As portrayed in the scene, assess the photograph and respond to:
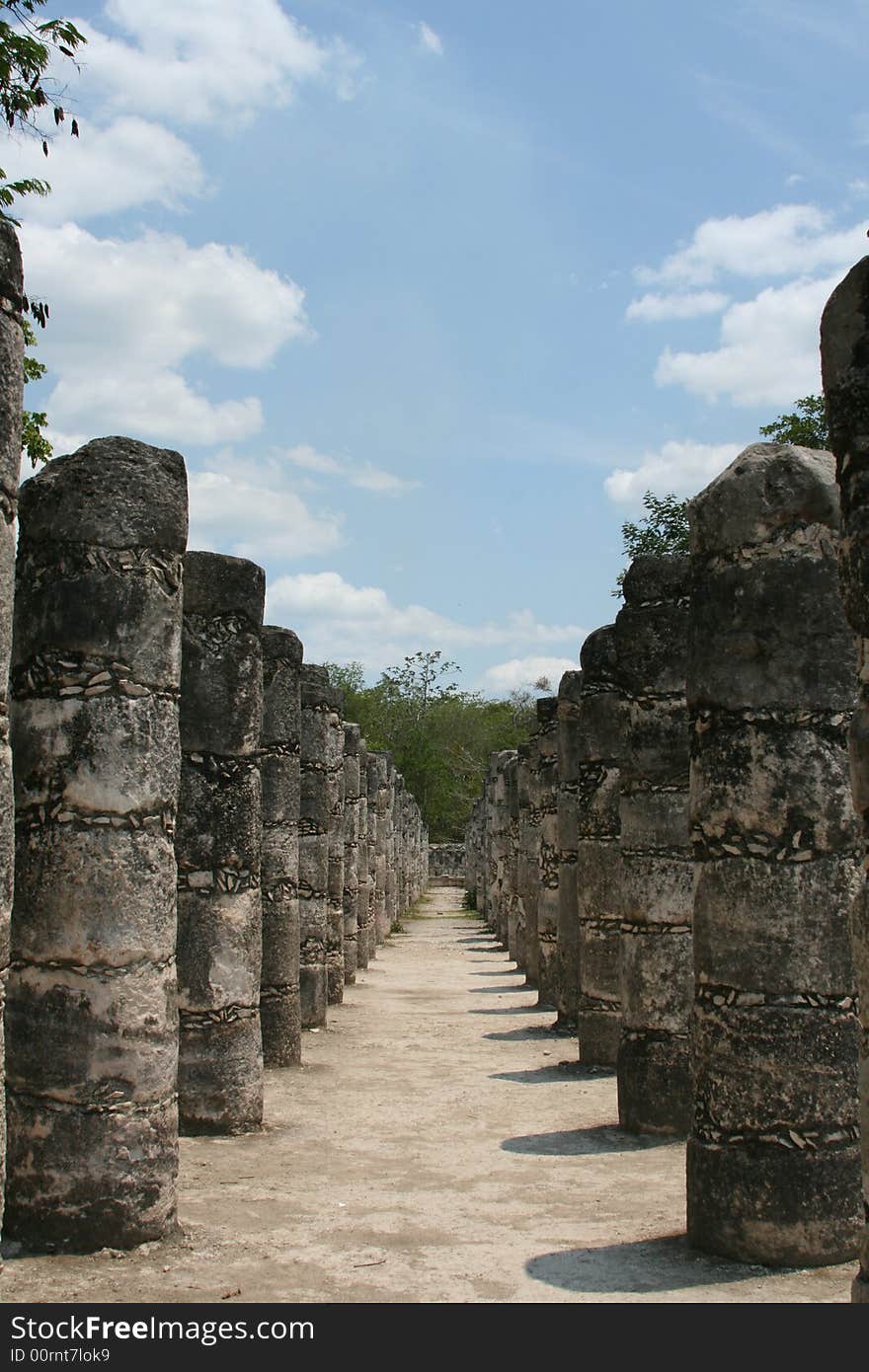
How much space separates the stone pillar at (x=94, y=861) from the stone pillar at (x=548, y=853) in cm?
953

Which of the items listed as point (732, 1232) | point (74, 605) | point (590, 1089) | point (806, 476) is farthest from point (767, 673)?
point (590, 1089)

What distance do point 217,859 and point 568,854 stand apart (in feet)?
20.6

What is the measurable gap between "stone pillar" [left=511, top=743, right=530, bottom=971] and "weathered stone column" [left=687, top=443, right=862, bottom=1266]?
1338 cm

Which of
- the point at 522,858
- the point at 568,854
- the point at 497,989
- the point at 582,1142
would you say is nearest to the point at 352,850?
the point at 522,858

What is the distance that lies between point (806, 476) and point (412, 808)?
129ft

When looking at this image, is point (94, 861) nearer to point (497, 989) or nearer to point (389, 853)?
point (497, 989)

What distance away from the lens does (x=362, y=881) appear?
23.5m

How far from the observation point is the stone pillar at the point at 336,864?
16922mm

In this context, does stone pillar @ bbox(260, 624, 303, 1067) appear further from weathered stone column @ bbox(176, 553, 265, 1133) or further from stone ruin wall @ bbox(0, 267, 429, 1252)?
stone ruin wall @ bbox(0, 267, 429, 1252)

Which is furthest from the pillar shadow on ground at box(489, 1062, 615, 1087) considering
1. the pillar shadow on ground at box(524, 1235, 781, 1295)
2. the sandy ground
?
the pillar shadow on ground at box(524, 1235, 781, 1295)

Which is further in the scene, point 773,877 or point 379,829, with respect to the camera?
point 379,829

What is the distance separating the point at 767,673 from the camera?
6.48 meters

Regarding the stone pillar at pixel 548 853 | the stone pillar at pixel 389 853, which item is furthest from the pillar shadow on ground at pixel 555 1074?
the stone pillar at pixel 389 853

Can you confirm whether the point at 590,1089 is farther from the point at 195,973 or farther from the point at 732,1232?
the point at 732,1232
